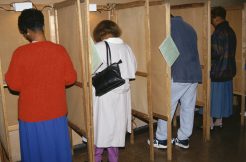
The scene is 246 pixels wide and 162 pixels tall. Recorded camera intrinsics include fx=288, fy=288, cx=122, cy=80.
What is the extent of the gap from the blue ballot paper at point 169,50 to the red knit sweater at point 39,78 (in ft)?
3.16

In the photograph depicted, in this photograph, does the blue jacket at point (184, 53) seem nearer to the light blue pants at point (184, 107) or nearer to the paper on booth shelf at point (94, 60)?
the light blue pants at point (184, 107)

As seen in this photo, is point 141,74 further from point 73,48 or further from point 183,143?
point 183,143

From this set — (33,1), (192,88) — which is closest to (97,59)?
(33,1)

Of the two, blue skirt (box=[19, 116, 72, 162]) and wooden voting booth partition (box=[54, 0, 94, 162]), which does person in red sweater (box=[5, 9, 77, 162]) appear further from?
wooden voting booth partition (box=[54, 0, 94, 162])

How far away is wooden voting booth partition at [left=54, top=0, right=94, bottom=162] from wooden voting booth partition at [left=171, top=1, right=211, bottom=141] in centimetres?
166

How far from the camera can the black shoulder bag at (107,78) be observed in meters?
2.59

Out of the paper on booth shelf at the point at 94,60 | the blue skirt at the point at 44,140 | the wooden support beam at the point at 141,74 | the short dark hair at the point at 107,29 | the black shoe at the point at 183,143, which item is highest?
the short dark hair at the point at 107,29

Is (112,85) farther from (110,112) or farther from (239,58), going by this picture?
(239,58)

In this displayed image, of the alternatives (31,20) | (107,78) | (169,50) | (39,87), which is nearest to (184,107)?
(169,50)

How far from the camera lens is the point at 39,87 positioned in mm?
2135

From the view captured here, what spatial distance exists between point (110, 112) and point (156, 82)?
63 cm

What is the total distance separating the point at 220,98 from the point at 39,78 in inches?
104

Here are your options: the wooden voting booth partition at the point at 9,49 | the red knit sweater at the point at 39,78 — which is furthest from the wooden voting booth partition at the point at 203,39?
the red knit sweater at the point at 39,78

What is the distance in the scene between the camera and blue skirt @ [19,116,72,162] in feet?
7.34
